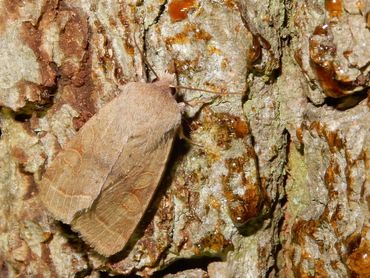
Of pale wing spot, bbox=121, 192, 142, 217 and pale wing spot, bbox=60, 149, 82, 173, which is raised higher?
pale wing spot, bbox=60, 149, 82, 173

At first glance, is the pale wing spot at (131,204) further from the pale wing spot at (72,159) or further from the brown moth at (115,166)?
the pale wing spot at (72,159)

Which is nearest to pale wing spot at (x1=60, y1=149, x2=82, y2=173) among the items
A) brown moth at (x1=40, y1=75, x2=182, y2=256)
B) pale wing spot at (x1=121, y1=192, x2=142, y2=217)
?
brown moth at (x1=40, y1=75, x2=182, y2=256)

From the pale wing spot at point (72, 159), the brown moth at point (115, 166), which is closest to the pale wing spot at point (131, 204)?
the brown moth at point (115, 166)

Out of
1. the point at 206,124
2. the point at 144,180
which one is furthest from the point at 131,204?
the point at 206,124

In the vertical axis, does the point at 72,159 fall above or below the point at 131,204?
above

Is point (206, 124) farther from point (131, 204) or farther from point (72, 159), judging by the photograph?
point (72, 159)

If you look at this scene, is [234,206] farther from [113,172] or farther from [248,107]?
[113,172]

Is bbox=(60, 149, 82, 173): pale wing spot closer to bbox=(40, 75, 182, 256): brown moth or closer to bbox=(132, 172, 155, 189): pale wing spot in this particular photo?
bbox=(40, 75, 182, 256): brown moth
